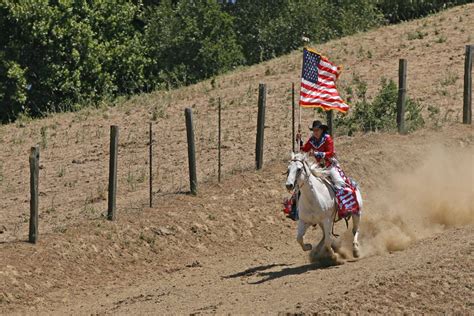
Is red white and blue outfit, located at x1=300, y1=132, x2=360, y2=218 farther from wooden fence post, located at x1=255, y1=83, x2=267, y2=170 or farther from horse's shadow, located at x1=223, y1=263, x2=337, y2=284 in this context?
wooden fence post, located at x1=255, y1=83, x2=267, y2=170

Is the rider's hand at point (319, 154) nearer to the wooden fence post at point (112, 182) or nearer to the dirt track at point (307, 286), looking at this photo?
the dirt track at point (307, 286)

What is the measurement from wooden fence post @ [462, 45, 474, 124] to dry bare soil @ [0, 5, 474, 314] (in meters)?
0.27

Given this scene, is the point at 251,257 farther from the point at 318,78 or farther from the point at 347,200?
the point at 318,78

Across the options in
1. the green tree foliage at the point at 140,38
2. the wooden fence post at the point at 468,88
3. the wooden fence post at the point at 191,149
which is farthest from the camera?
the green tree foliage at the point at 140,38

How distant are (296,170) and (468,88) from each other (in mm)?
11027

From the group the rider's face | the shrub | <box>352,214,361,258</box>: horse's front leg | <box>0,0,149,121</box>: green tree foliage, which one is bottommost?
<box>352,214,361,258</box>: horse's front leg

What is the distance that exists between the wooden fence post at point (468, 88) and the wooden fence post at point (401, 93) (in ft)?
5.81

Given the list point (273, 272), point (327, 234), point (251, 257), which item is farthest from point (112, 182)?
point (327, 234)

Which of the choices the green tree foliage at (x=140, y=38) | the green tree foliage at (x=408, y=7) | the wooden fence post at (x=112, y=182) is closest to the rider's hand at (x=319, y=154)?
the wooden fence post at (x=112, y=182)

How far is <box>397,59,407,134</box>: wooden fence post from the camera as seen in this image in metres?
27.4

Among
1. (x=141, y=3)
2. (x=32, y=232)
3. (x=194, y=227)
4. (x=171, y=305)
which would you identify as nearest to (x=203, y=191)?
(x=194, y=227)

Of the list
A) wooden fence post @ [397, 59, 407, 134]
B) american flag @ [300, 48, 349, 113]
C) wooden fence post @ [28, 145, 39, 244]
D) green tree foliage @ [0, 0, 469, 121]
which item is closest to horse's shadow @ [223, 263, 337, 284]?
wooden fence post @ [28, 145, 39, 244]

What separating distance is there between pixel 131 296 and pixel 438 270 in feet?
16.8

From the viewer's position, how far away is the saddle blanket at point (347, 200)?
20.0m
